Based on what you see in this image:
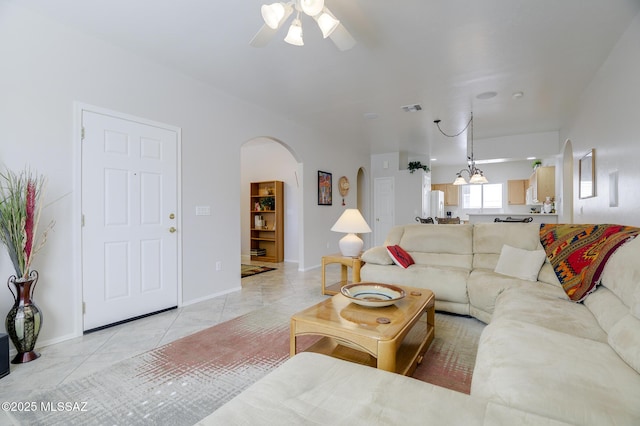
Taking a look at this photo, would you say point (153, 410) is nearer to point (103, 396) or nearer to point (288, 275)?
point (103, 396)

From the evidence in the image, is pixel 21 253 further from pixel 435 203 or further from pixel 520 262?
pixel 435 203

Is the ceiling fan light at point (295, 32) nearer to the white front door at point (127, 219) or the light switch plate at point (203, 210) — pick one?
the white front door at point (127, 219)

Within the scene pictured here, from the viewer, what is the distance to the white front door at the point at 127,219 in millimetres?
2684

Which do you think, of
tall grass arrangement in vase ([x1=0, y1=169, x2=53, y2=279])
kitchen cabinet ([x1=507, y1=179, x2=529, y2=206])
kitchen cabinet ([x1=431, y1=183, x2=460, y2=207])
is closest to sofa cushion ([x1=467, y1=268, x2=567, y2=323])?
tall grass arrangement in vase ([x1=0, y1=169, x2=53, y2=279])

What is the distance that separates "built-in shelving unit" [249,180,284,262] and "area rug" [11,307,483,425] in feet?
12.7

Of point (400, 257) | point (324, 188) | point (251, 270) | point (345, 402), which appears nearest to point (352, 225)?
point (400, 257)

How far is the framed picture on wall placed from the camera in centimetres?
583

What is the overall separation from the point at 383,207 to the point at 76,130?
6.55 metres

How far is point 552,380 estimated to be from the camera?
1.08 metres

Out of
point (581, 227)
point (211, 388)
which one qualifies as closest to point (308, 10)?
point (211, 388)

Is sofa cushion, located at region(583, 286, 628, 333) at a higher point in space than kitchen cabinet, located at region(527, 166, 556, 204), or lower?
lower

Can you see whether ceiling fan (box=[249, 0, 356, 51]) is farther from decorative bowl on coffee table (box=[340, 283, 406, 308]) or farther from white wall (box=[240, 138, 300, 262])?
white wall (box=[240, 138, 300, 262])

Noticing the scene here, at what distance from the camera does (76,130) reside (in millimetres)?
2590

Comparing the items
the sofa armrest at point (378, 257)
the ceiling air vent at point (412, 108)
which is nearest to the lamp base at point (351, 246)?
the sofa armrest at point (378, 257)
